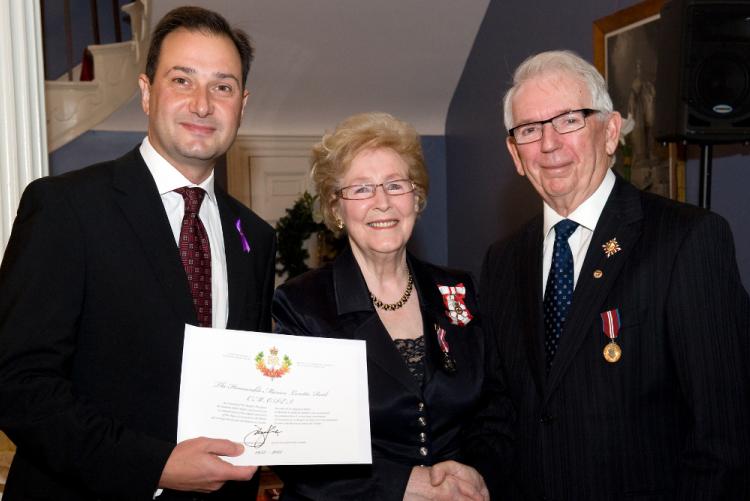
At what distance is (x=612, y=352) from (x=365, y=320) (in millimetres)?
688

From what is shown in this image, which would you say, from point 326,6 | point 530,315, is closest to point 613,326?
point 530,315

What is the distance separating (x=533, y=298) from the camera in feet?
7.09

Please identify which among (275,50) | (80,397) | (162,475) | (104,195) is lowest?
(162,475)

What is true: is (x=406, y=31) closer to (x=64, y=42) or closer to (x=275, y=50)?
(x=275, y=50)

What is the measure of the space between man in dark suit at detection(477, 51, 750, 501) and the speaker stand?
21.7 inches

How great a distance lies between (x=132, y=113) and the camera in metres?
6.39

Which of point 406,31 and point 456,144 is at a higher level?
point 406,31

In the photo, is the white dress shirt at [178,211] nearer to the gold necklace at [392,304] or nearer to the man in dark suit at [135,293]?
the man in dark suit at [135,293]

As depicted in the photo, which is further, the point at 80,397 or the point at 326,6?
the point at 326,6

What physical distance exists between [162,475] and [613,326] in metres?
1.11

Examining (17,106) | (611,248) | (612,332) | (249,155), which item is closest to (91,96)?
(249,155)

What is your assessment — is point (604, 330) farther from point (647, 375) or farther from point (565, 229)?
point (565, 229)

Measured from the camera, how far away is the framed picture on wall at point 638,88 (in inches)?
183

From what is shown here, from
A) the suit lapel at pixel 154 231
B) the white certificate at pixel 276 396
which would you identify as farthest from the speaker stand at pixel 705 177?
the suit lapel at pixel 154 231
